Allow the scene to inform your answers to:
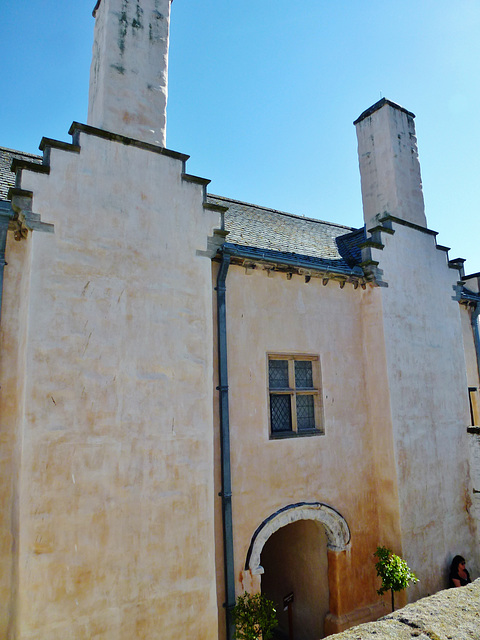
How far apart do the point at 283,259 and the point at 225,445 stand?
11.7ft

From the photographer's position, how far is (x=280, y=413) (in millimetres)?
8258

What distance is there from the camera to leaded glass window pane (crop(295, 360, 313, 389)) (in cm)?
858

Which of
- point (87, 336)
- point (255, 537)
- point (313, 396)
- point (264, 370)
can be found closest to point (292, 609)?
point (255, 537)

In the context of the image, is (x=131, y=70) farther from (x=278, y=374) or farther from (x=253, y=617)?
(x=253, y=617)

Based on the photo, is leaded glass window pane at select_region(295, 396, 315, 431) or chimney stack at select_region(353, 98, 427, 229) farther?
chimney stack at select_region(353, 98, 427, 229)

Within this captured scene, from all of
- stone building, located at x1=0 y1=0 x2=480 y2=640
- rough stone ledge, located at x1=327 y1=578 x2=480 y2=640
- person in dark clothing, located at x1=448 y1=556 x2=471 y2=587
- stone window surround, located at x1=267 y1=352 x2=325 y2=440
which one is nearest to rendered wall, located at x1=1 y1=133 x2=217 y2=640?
stone building, located at x1=0 y1=0 x2=480 y2=640

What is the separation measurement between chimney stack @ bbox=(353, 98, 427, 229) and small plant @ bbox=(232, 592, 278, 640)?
849 cm

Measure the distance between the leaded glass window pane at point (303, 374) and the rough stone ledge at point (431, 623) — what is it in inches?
226

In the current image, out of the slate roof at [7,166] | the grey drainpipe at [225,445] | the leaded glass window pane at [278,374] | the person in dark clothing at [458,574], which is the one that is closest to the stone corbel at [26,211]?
the slate roof at [7,166]

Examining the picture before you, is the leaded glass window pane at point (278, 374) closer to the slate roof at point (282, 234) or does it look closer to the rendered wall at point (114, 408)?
the rendered wall at point (114, 408)

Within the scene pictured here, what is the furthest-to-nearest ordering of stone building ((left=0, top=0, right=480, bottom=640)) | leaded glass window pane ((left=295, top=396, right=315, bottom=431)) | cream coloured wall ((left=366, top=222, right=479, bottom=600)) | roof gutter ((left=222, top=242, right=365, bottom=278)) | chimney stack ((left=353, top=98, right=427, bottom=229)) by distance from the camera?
chimney stack ((left=353, top=98, right=427, bottom=229)), cream coloured wall ((left=366, top=222, right=479, bottom=600)), leaded glass window pane ((left=295, top=396, right=315, bottom=431)), roof gutter ((left=222, top=242, right=365, bottom=278)), stone building ((left=0, top=0, right=480, bottom=640))

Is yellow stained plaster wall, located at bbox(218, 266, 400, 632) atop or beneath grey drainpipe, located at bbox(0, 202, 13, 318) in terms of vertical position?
beneath

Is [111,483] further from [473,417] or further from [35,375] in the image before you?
[473,417]

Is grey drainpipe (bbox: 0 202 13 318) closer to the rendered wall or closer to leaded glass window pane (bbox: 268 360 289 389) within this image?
the rendered wall
